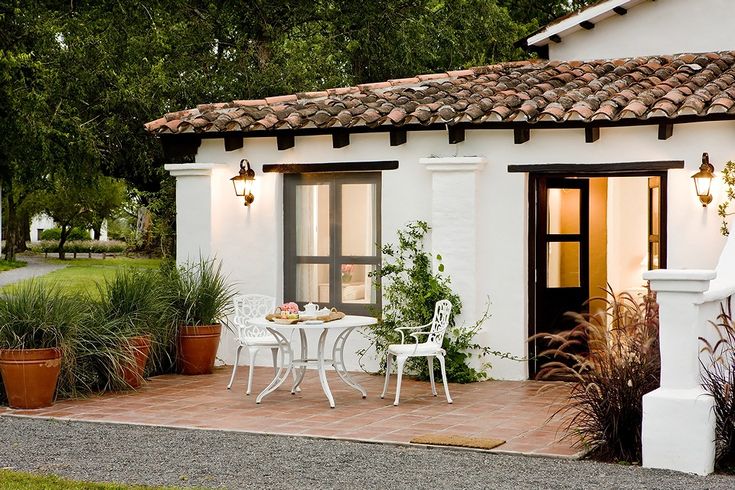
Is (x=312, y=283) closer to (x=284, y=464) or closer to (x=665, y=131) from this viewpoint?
(x=665, y=131)

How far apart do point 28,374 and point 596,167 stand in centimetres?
589

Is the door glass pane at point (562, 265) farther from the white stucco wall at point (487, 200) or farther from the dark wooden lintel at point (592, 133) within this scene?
the dark wooden lintel at point (592, 133)

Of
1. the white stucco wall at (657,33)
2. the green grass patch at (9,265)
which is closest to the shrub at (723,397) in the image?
the white stucco wall at (657,33)

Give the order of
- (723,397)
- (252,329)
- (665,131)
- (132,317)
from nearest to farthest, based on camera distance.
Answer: (723,397) < (665,131) < (132,317) < (252,329)

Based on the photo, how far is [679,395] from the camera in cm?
723

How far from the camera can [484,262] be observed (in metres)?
11.9

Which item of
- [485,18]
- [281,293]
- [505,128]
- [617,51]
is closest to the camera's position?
[505,128]

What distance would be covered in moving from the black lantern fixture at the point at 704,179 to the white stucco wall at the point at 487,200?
0.47 ft

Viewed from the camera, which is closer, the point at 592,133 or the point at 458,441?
the point at 458,441

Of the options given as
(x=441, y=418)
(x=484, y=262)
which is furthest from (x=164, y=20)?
(x=441, y=418)

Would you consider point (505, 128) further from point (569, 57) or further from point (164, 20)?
point (164, 20)

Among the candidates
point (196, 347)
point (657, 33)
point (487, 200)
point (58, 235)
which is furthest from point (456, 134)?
point (58, 235)

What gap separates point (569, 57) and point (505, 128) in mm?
4090

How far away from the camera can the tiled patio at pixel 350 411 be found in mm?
8625
